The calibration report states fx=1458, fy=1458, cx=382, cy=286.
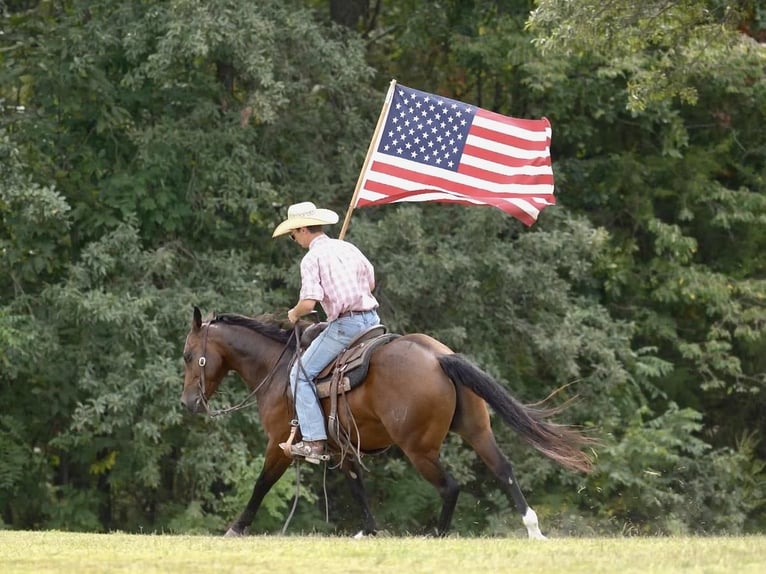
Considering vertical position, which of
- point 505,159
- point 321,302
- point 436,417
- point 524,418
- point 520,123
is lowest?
point 436,417

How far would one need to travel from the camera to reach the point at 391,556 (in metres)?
8.90

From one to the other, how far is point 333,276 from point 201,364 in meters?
1.91

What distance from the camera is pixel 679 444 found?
21.2 metres

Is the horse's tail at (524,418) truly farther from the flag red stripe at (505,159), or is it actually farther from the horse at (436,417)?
the flag red stripe at (505,159)

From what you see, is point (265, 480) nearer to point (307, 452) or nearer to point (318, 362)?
point (307, 452)

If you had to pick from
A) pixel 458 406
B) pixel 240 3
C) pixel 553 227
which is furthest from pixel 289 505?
pixel 458 406

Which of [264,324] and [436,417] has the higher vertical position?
[436,417]

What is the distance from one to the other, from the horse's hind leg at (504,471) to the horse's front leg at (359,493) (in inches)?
51.4

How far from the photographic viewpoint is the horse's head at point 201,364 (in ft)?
41.4

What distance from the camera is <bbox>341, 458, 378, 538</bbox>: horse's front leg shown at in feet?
39.2

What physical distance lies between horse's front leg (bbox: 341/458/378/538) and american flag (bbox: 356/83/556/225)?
2.26m

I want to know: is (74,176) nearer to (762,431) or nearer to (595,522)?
(595,522)

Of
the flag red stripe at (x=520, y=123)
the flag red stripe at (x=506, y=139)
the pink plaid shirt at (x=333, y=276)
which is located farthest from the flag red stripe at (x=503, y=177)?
the pink plaid shirt at (x=333, y=276)

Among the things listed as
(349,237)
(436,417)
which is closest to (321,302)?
(436,417)
